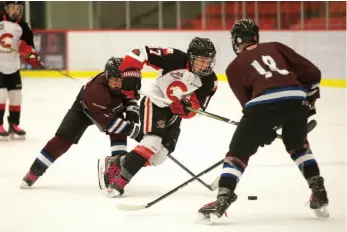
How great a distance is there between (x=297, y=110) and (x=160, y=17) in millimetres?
8687

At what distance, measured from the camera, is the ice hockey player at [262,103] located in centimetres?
348

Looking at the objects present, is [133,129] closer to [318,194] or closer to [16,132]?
[318,194]

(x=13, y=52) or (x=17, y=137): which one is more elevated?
(x=13, y=52)

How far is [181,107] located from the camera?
414cm

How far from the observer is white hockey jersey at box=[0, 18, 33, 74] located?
6.56 meters

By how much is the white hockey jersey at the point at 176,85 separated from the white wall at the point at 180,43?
6380mm

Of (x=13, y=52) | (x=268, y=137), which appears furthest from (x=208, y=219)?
(x=13, y=52)

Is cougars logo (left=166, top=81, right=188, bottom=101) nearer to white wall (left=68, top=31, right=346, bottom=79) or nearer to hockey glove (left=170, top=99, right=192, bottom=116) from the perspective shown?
hockey glove (left=170, top=99, right=192, bottom=116)

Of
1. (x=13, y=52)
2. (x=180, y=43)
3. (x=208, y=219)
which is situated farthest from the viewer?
(x=180, y=43)

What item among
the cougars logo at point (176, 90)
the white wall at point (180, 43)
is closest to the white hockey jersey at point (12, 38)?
the cougars logo at point (176, 90)

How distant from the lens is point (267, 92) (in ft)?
11.4

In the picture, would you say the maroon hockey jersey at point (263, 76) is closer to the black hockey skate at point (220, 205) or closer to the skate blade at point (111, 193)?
the black hockey skate at point (220, 205)

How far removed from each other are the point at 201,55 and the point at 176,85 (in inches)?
10.5

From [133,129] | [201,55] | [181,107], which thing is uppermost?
[201,55]
